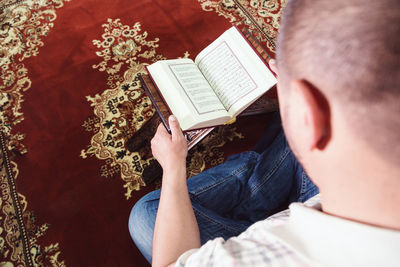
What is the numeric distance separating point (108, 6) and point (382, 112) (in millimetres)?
1784

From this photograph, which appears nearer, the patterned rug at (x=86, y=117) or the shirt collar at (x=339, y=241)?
the shirt collar at (x=339, y=241)

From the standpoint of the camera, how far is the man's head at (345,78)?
0.30 metres

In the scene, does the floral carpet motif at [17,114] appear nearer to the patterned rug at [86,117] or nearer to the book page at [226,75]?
the patterned rug at [86,117]

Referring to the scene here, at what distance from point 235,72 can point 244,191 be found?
382mm

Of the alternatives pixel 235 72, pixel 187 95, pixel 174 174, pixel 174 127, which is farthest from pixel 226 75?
pixel 174 174

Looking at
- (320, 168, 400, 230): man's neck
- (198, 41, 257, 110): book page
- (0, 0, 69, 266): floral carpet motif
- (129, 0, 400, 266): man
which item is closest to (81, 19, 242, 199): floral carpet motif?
(0, 0, 69, 266): floral carpet motif

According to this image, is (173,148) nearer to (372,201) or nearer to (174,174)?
(174,174)

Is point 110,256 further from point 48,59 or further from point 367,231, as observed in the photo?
point 48,59

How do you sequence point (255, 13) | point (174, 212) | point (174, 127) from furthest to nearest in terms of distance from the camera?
point (255, 13), point (174, 127), point (174, 212)

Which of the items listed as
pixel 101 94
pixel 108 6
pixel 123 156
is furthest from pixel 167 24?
pixel 123 156

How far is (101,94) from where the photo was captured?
1.43 m

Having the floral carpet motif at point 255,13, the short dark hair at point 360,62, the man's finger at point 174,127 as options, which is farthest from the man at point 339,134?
the floral carpet motif at point 255,13

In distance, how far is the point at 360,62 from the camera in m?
0.31

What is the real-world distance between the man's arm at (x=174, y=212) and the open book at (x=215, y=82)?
2.6 inches
